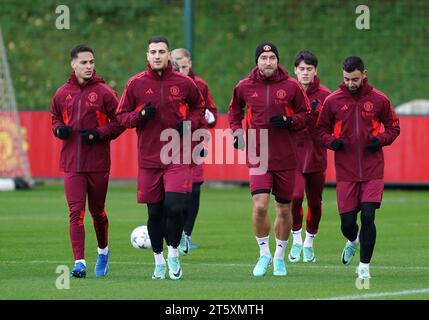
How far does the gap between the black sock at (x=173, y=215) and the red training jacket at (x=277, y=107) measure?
3.52 ft

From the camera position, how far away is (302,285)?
493 inches

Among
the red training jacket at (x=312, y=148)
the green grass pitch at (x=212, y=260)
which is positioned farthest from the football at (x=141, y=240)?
the red training jacket at (x=312, y=148)

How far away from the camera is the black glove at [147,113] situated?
42.3 feet


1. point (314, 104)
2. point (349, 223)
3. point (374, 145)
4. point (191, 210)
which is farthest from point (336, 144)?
point (191, 210)

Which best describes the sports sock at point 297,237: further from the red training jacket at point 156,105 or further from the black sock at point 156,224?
the red training jacket at point 156,105

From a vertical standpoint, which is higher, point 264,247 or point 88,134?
point 88,134

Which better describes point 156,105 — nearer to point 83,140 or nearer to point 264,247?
point 83,140

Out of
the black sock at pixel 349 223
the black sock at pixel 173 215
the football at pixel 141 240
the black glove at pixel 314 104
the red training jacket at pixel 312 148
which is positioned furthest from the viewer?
the football at pixel 141 240

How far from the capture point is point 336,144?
13281 millimetres

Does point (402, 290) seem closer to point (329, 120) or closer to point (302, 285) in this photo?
point (302, 285)

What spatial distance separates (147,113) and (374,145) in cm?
227

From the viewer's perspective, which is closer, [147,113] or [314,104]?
[147,113]

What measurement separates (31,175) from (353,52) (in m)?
10.7

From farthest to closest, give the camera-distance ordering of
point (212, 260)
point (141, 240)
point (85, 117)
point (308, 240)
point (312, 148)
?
point (141, 240)
point (312, 148)
point (308, 240)
point (212, 260)
point (85, 117)
